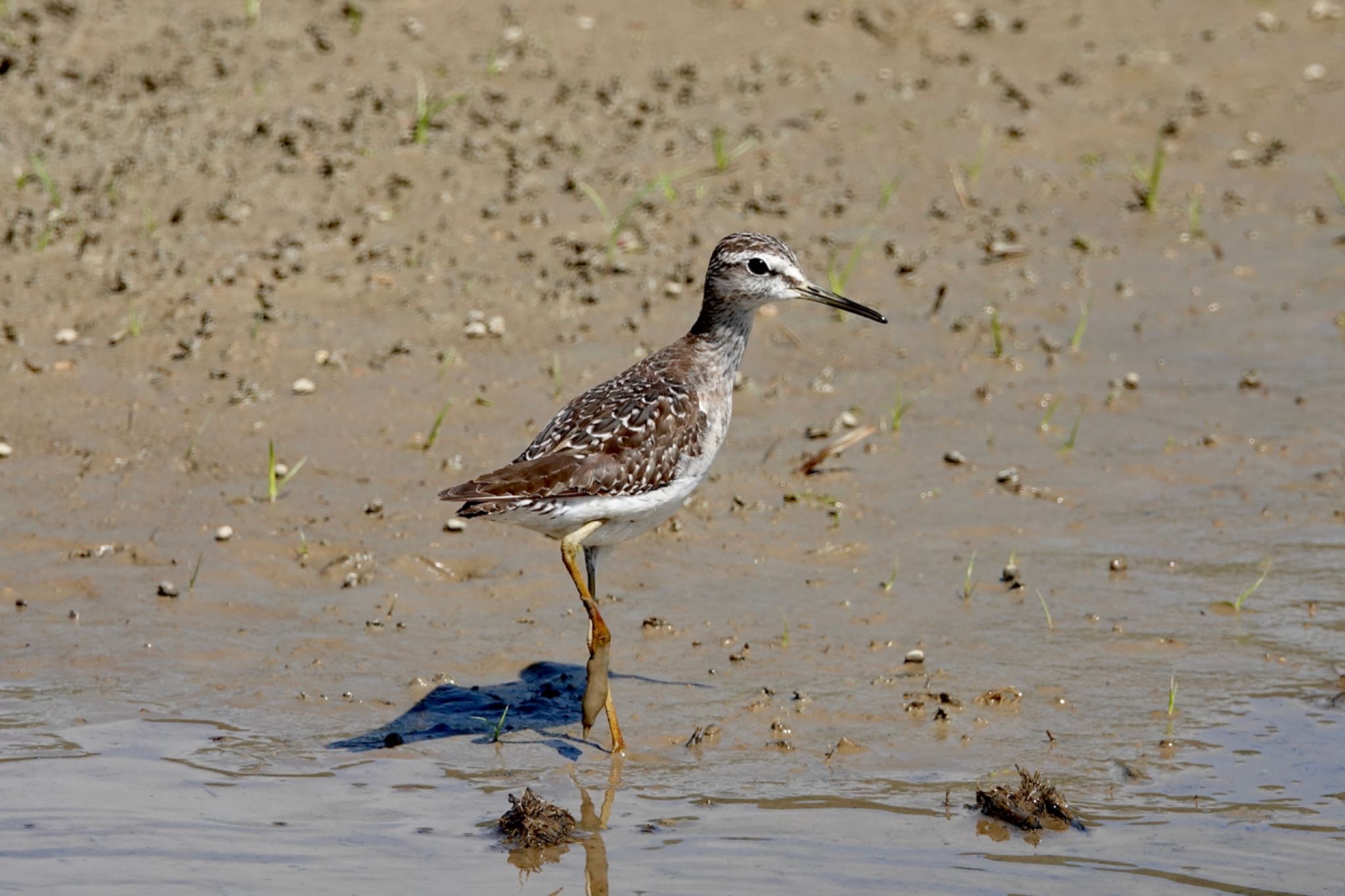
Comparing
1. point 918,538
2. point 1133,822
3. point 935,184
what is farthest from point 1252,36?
point 1133,822

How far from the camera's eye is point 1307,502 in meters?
9.23

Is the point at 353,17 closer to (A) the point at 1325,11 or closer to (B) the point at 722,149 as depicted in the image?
(B) the point at 722,149

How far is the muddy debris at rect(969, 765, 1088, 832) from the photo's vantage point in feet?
20.7

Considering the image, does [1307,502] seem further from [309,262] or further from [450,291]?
[309,262]

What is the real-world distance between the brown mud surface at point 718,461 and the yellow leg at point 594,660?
156 millimetres

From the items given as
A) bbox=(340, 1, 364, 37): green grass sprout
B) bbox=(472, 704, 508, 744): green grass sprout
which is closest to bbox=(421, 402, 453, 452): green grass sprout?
bbox=(472, 704, 508, 744): green grass sprout

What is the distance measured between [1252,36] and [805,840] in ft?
33.5

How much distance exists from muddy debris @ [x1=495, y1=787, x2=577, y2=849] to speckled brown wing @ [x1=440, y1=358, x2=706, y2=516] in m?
1.23

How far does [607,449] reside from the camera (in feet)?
23.9

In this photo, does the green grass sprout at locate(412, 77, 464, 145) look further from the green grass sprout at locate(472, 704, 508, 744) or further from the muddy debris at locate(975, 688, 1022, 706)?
the muddy debris at locate(975, 688, 1022, 706)

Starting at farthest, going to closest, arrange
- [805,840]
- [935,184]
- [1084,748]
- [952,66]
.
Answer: [952,66] → [935,184] → [1084,748] → [805,840]

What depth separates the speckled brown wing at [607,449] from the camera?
273 inches

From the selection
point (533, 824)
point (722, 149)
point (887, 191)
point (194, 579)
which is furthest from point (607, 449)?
point (722, 149)

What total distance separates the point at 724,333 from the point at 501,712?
2.09 m
